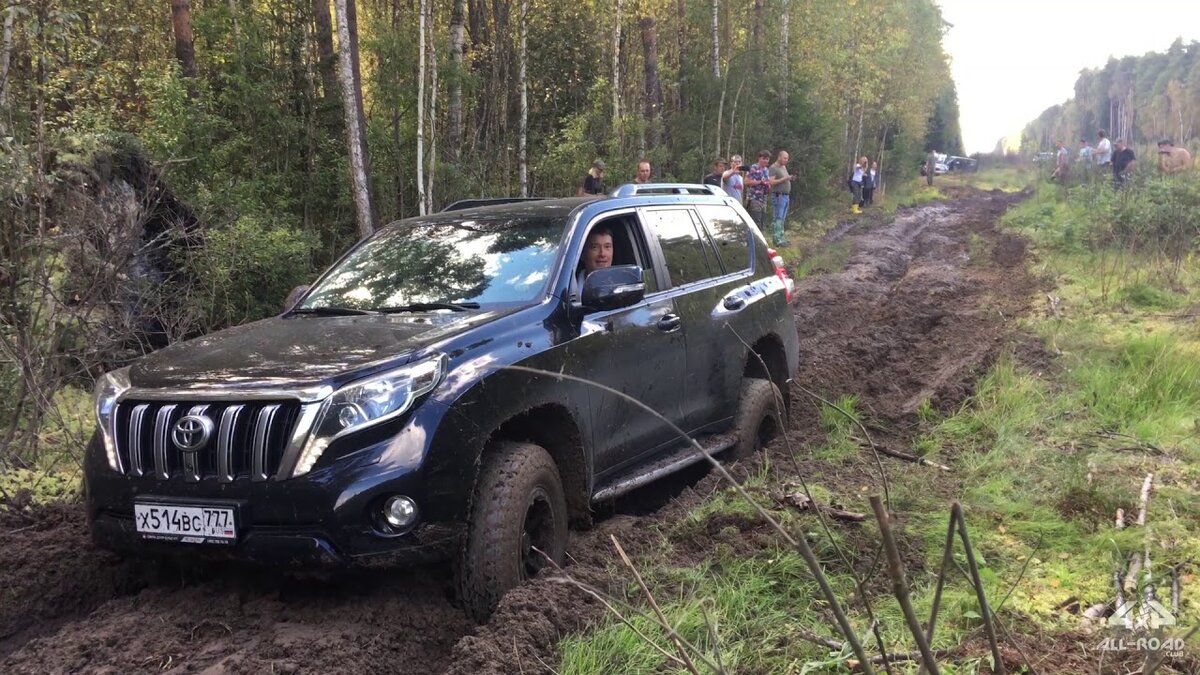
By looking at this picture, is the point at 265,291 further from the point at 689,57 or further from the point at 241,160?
the point at 689,57

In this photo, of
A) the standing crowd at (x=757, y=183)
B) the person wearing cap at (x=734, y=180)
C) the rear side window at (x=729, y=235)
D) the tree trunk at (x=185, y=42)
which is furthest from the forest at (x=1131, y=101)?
the rear side window at (x=729, y=235)

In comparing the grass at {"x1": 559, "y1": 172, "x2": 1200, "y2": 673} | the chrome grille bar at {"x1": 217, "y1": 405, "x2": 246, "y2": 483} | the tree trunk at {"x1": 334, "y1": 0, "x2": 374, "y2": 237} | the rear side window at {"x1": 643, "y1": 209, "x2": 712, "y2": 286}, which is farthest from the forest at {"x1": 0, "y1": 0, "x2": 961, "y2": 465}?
the grass at {"x1": 559, "y1": 172, "x2": 1200, "y2": 673}

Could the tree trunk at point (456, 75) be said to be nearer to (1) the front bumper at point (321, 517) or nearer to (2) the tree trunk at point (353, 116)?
(2) the tree trunk at point (353, 116)

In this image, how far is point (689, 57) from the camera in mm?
25062

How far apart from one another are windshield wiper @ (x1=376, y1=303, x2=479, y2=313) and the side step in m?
Answer: 1.10

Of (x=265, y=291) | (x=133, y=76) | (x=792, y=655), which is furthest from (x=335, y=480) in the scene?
(x=133, y=76)

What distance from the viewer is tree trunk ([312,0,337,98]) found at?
55.2 feet

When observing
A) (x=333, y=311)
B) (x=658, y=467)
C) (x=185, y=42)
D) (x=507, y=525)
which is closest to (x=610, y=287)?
(x=658, y=467)

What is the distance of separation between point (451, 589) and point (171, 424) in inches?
48.6

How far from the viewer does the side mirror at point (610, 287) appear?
4031mm

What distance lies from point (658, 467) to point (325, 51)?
49.6 ft

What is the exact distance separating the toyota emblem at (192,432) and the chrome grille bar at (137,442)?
0.19 m

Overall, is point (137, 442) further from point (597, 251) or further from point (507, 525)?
point (597, 251)

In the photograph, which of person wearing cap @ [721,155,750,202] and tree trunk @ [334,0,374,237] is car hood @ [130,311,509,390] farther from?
person wearing cap @ [721,155,750,202]
